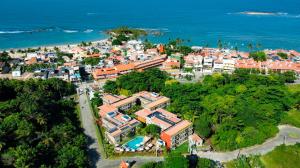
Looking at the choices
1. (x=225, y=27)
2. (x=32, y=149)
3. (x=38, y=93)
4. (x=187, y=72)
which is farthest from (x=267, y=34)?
(x=32, y=149)

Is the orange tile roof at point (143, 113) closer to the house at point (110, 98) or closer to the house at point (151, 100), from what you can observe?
the house at point (151, 100)

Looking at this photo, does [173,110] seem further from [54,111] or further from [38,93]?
[38,93]

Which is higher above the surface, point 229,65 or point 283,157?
point 229,65

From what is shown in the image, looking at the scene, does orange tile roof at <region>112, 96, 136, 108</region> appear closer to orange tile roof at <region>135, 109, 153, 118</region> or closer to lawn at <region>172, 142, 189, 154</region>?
orange tile roof at <region>135, 109, 153, 118</region>

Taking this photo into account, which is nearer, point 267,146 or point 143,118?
point 267,146

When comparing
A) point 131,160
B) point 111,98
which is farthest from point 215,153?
point 111,98

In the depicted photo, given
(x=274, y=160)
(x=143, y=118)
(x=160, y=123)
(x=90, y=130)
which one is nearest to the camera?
(x=274, y=160)

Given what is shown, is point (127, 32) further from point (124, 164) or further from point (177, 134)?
point (124, 164)

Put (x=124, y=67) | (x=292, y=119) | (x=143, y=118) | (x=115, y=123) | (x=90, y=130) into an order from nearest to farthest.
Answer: (x=115, y=123) → (x=90, y=130) → (x=292, y=119) → (x=143, y=118) → (x=124, y=67)
